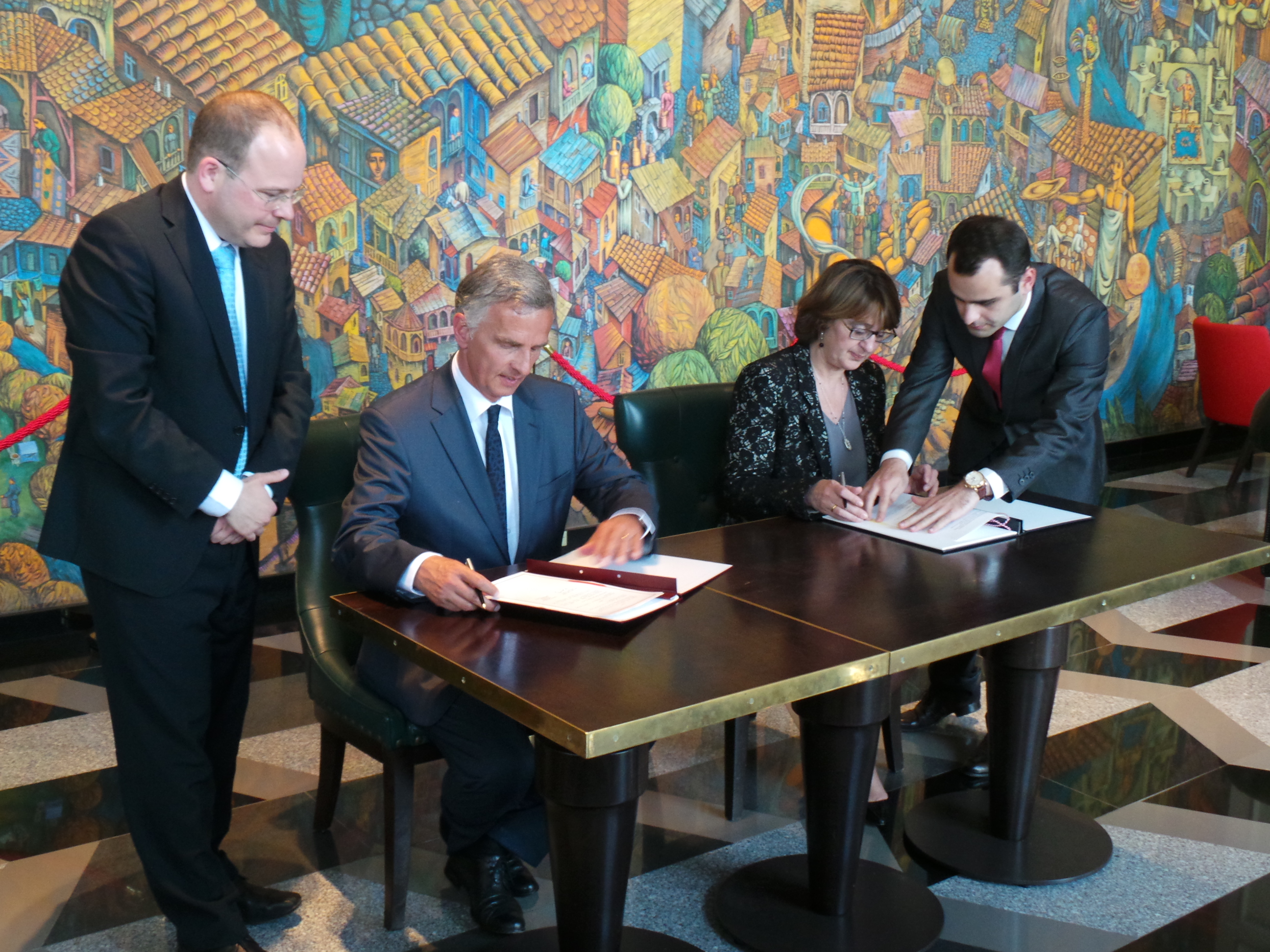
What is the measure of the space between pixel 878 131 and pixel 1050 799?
443cm

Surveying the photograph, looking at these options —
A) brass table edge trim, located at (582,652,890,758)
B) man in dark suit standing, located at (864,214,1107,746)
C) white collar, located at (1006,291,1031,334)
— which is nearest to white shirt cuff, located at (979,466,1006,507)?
man in dark suit standing, located at (864,214,1107,746)

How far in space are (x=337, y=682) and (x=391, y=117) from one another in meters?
3.06

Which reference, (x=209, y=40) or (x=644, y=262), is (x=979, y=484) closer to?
(x=644, y=262)

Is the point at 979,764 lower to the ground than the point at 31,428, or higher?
lower

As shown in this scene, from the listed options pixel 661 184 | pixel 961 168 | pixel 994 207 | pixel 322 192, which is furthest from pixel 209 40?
pixel 994 207

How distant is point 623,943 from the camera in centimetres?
259

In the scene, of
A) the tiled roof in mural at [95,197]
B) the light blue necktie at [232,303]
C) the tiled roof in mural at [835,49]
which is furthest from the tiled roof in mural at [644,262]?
the light blue necktie at [232,303]

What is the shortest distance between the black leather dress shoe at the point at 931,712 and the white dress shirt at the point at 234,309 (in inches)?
90.4

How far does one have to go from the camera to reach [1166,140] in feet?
26.9

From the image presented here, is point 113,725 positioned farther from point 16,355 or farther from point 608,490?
point 16,355

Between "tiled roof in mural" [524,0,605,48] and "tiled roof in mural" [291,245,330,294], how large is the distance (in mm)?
1438

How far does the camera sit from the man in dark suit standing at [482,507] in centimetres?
254

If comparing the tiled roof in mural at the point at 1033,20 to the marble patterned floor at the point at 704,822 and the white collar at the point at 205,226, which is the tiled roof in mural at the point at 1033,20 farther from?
the white collar at the point at 205,226

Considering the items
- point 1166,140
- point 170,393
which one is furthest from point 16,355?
point 1166,140
